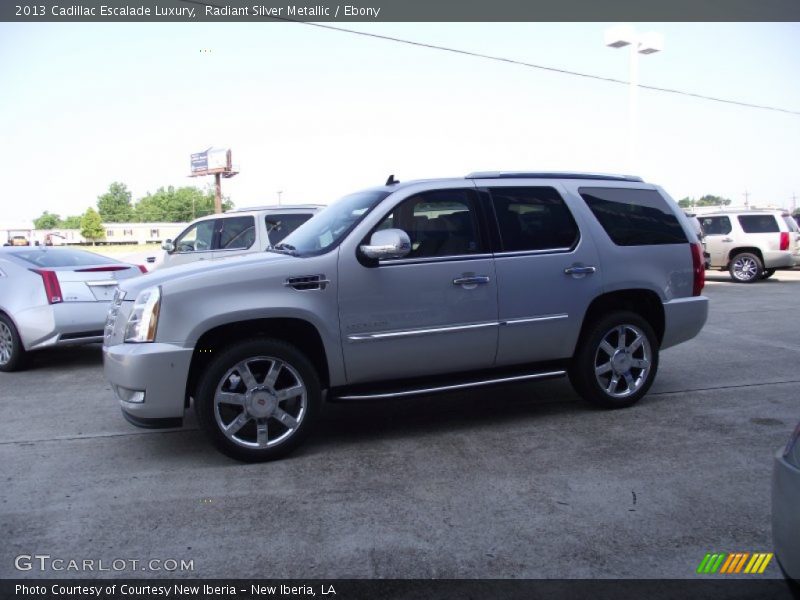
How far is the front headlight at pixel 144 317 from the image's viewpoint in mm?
4641

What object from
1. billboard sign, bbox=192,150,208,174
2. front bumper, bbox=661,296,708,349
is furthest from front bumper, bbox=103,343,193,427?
billboard sign, bbox=192,150,208,174

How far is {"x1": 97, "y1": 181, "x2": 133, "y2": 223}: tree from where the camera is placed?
137 m

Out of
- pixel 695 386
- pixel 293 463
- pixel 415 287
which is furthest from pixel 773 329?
pixel 293 463

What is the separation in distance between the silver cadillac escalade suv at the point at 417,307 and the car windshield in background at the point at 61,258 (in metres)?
4.13

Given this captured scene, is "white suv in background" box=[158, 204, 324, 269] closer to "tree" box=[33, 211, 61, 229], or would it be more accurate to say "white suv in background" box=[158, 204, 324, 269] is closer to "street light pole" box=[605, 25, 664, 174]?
"street light pole" box=[605, 25, 664, 174]

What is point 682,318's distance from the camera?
6121mm

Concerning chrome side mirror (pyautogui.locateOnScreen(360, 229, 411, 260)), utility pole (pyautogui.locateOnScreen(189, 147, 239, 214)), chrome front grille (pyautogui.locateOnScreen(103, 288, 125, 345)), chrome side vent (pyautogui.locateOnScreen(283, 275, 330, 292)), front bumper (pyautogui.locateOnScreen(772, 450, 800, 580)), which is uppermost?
utility pole (pyautogui.locateOnScreen(189, 147, 239, 214))

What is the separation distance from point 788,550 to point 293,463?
317 centimetres

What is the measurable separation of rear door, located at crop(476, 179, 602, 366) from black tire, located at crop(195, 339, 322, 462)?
158cm

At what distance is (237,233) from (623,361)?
718 cm

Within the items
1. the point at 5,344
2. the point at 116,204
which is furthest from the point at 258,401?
the point at 116,204

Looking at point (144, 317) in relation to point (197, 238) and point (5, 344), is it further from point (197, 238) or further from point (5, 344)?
point (197, 238)

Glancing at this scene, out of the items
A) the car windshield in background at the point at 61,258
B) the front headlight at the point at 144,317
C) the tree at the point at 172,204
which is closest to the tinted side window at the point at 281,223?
the car windshield in background at the point at 61,258

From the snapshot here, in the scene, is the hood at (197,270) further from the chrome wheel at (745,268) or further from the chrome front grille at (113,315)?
the chrome wheel at (745,268)
